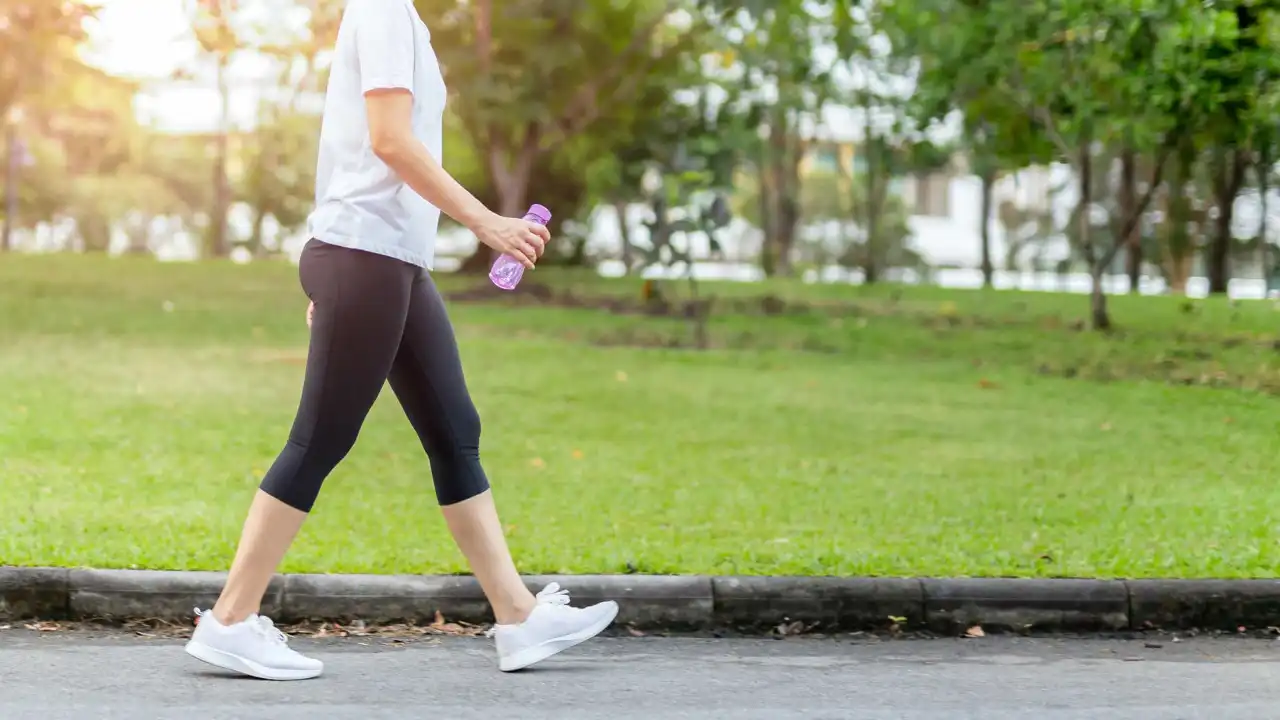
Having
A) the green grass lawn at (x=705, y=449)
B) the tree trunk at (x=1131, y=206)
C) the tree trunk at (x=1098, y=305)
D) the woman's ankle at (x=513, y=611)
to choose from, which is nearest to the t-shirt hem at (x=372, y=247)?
the woman's ankle at (x=513, y=611)

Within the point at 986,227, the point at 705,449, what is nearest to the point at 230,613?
the point at 705,449

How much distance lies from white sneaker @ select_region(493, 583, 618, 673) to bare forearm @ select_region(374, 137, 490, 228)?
1148mm

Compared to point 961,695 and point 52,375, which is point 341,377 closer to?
point 961,695

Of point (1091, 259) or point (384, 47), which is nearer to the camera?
point (384, 47)

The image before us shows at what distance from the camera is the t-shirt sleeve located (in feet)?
14.2

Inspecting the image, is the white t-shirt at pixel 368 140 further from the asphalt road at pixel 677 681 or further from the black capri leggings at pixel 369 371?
the asphalt road at pixel 677 681

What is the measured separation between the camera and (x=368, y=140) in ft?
14.6

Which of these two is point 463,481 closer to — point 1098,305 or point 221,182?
point 1098,305

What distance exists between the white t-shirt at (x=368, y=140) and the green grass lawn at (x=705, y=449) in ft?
5.56

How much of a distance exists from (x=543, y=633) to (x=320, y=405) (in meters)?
0.89

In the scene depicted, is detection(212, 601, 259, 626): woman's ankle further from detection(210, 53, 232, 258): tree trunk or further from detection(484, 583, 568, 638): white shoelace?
detection(210, 53, 232, 258): tree trunk

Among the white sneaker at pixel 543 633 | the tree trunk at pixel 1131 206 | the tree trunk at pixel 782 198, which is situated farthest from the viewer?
the tree trunk at pixel 782 198

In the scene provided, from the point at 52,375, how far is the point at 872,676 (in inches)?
363

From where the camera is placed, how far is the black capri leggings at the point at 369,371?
14.5ft
